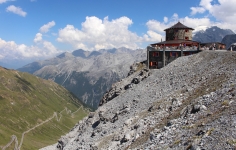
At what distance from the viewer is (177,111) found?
35.5 metres

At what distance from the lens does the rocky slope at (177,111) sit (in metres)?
24.0

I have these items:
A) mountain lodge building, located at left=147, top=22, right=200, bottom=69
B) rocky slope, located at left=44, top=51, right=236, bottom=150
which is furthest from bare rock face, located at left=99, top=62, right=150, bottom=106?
mountain lodge building, located at left=147, top=22, right=200, bottom=69

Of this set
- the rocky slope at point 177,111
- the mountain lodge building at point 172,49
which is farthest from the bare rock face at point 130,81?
the mountain lodge building at point 172,49

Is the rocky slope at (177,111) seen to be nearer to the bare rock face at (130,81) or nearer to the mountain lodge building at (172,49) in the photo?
the bare rock face at (130,81)

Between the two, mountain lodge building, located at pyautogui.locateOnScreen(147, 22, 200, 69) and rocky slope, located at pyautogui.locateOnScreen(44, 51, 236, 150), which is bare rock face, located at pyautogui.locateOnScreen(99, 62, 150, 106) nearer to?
rocky slope, located at pyautogui.locateOnScreen(44, 51, 236, 150)

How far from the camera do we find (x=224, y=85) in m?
34.1

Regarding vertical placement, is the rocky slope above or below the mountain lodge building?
below

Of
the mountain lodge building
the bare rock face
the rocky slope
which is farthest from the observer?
the mountain lodge building

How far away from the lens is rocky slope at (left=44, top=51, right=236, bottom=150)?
24.0 metres

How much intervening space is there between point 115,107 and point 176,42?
1368 inches

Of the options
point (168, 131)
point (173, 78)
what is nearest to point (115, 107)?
point (173, 78)

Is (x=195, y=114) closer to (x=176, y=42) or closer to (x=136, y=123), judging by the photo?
(x=136, y=123)

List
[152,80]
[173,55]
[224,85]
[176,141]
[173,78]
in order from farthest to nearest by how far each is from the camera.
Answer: [173,55] < [152,80] < [173,78] < [224,85] < [176,141]

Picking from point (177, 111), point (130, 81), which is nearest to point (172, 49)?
point (130, 81)
